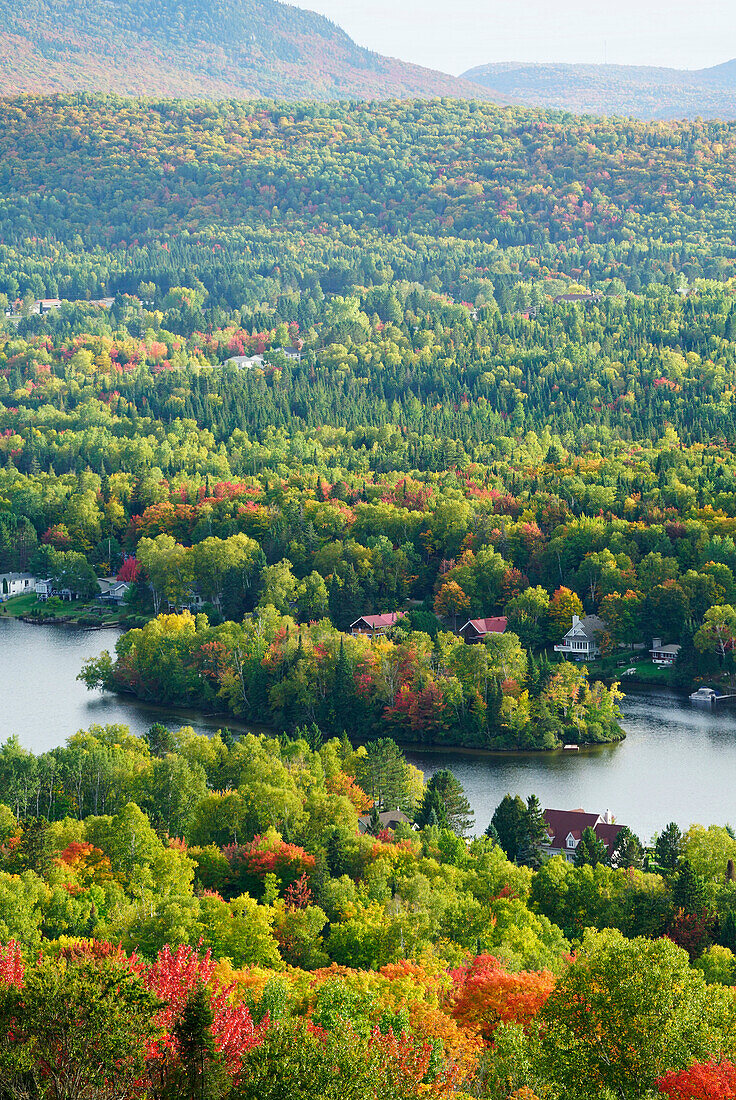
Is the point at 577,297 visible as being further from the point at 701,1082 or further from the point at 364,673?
the point at 701,1082

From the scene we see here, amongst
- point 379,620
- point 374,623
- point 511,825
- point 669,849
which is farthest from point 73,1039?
point 379,620

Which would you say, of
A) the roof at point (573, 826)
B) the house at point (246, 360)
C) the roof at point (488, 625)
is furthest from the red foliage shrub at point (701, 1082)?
the house at point (246, 360)

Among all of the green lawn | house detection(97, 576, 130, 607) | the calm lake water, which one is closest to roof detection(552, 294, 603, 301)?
house detection(97, 576, 130, 607)

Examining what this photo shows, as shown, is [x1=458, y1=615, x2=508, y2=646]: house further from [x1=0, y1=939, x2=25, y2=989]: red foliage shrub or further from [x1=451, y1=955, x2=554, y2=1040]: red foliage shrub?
[x1=0, y1=939, x2=25, y2=989]: red foliage shrub

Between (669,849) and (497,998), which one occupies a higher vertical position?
(497,998)

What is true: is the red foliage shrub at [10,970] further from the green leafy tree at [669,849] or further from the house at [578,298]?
the house at [578,298]

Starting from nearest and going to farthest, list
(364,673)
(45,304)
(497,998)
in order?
1. (497,998)
2. (364,673)
3. (45,304)
